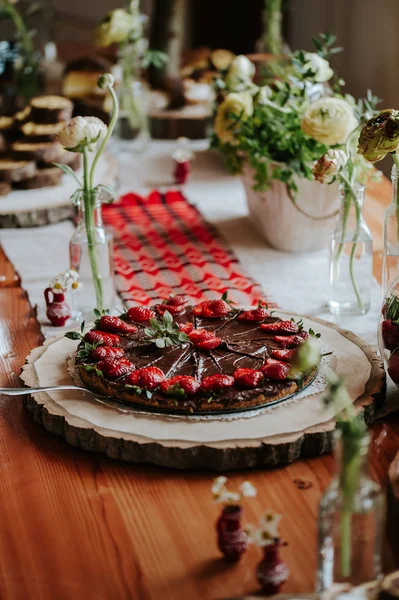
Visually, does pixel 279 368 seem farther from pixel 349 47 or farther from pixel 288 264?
pixel 349 47

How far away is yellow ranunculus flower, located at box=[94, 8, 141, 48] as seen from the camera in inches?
130

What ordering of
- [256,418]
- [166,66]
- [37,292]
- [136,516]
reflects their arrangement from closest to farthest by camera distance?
[136,516], [256,418], [37,292], [166,66]

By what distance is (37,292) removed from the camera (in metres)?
2.30

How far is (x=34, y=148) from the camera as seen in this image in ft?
9.83

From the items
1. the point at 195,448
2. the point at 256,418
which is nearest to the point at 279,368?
the point at 256,418

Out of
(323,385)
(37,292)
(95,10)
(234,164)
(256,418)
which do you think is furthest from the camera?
(95,10)

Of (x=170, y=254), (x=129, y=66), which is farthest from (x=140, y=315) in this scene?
(x=129, y=66)

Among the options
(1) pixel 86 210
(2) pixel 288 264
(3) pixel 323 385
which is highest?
(1) pixel 86 210

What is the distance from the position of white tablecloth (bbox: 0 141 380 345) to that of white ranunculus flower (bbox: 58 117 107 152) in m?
0.44

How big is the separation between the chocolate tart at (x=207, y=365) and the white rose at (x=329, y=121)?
0.50 metres

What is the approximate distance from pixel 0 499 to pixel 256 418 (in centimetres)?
43

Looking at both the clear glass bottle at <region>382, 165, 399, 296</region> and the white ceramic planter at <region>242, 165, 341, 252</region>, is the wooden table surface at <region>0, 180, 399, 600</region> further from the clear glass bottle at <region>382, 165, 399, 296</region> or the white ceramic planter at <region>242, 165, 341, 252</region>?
the white ceramic planter at <region>242, 165, 341, 252</region>

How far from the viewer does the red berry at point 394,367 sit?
1.63 m

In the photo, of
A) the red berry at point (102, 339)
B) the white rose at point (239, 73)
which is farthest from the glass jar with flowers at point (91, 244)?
the white rose at point (239, 73)
